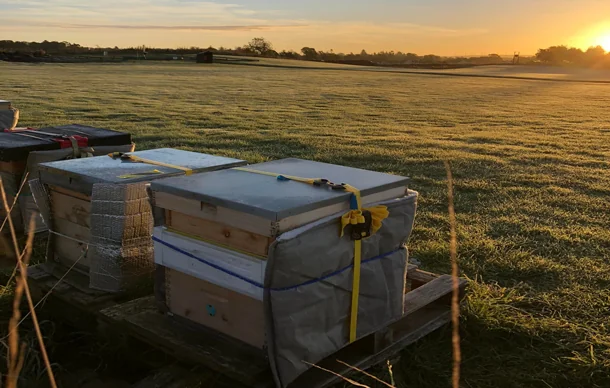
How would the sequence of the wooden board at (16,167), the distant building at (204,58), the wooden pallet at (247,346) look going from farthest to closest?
the distant building at (204,58) < the wooden board at (16,167) < the wooden pallet at (247,346)

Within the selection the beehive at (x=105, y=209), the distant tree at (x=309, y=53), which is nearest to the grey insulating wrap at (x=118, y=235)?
the beehive at (x=105, y=209)

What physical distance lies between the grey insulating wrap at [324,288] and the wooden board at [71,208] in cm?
160

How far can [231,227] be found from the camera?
2.66m

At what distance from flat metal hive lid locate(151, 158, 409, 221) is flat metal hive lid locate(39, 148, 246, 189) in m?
0.45

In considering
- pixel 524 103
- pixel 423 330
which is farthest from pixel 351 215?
pixel 524 103

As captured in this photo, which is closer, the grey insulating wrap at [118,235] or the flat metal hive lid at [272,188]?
the flat metal hive lid at [272,188]

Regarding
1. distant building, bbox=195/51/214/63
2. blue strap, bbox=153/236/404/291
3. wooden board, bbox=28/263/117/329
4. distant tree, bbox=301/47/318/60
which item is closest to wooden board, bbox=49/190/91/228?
wooden board, bbox=28/263/117/329

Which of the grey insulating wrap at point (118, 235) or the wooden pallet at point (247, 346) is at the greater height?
the grey insulating wrap at point (118, 235)

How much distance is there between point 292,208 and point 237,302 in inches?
23.8

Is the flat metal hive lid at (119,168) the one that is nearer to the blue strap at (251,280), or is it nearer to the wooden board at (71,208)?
the wooden board at (71,208)

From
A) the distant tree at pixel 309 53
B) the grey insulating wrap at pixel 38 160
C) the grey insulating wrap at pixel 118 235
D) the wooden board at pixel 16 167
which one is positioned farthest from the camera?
the distant tree at pixel 309 53

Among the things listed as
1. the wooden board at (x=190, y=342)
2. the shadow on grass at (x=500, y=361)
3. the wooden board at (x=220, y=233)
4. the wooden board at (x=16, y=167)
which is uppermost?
the wooden board at (x=220, y=233)

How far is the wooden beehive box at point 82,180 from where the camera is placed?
344 cm

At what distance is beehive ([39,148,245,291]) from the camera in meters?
3.32
